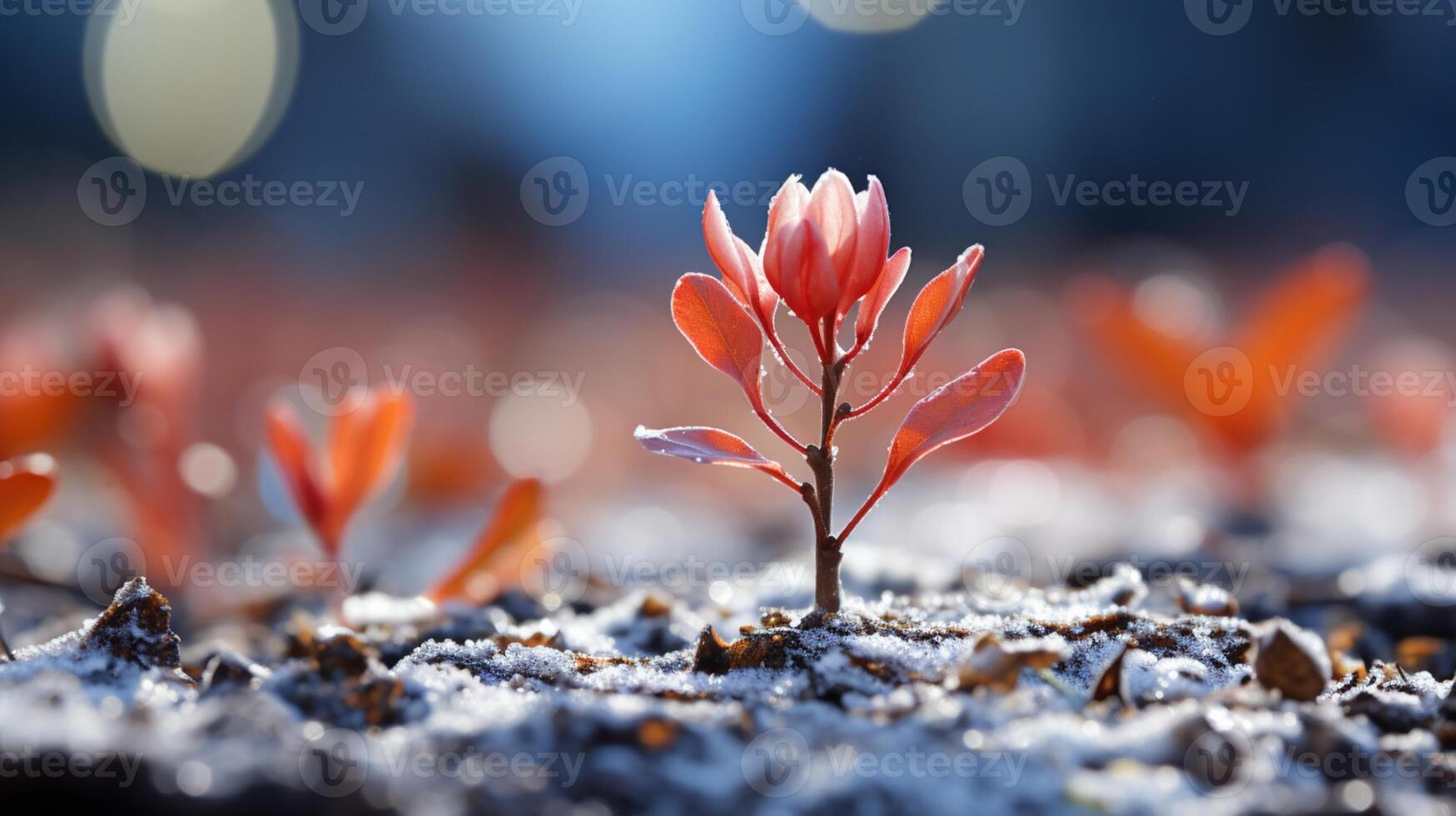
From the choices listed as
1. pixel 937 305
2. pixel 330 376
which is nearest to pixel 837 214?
pixel 937 305

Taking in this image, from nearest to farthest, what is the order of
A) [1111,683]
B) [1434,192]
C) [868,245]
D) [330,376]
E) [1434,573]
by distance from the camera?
[1111,683]
[868,245]
[1434,573]
[330,376]
[1434,192]

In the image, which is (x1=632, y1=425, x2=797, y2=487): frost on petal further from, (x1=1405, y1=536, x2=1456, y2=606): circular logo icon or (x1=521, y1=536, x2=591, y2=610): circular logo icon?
(x1=1405, y1=536, x2=1456, y2=606): circular logo icon

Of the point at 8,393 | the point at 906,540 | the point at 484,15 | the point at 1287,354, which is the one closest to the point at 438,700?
the point at 8,393

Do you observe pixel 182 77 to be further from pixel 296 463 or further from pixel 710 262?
pixel 296 463

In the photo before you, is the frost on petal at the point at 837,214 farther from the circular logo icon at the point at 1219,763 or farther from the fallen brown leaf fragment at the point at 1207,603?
the fallen brown leaf fragment at the point at 1207,603

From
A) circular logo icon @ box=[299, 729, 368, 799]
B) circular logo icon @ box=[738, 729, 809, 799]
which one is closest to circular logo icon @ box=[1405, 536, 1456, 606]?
circular logo icon @ box=[738, 729, 809, 799]

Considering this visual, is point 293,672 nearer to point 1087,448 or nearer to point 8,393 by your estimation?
point 8,393
